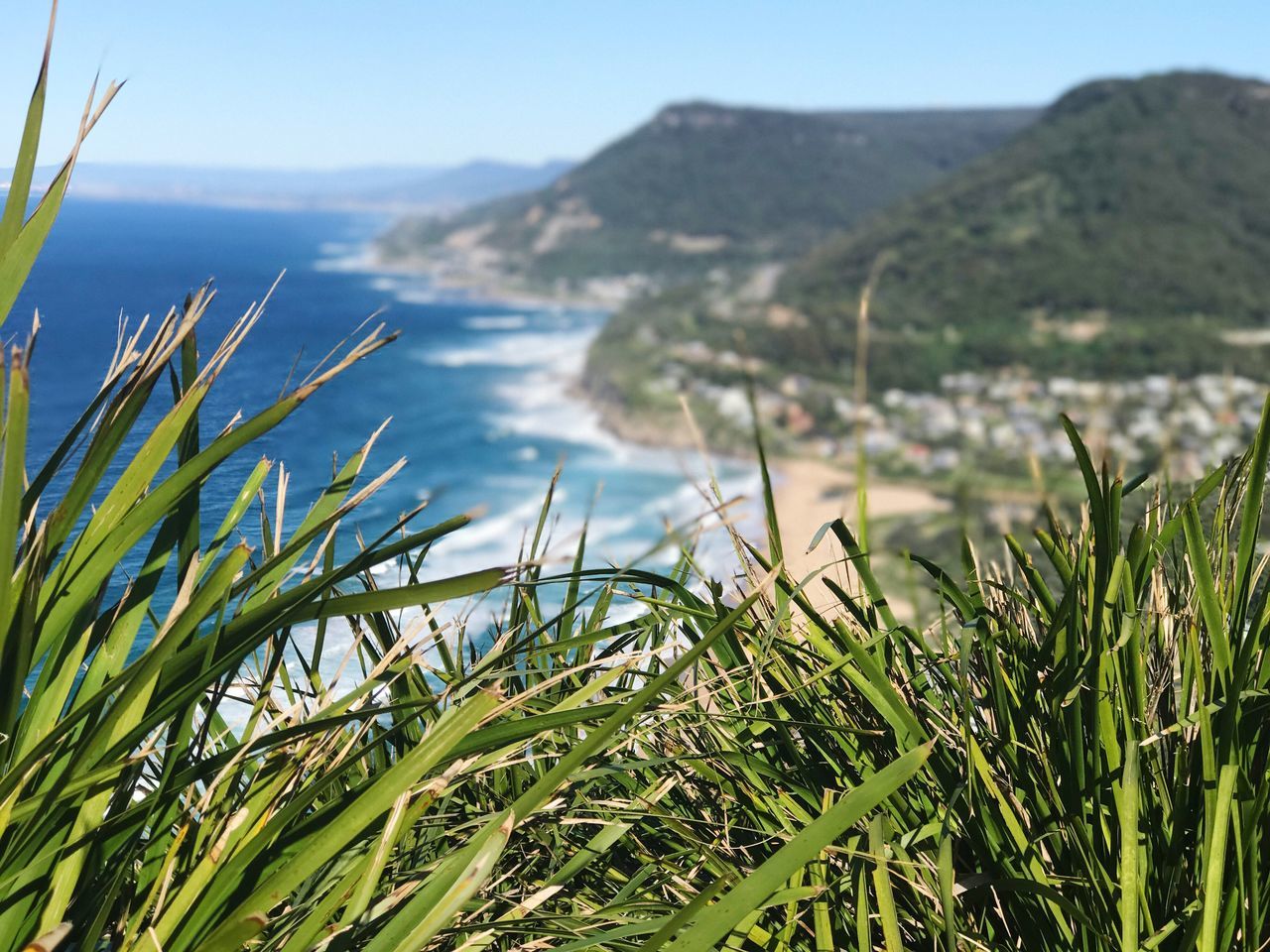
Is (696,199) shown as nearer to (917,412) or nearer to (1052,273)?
(1052,273)

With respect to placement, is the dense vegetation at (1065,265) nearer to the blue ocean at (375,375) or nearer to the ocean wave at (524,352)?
the ocean wave at (524,352)

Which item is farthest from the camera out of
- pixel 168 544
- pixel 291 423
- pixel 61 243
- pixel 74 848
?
pixel 61 243

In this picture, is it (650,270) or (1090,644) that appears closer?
(1090,644)

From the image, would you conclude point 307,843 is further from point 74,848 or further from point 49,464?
point 49,464

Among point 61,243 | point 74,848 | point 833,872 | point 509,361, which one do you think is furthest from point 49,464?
point 509,361

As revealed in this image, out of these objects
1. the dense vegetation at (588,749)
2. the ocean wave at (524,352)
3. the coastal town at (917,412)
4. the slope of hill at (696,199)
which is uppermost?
the slope of hill at (696,199)

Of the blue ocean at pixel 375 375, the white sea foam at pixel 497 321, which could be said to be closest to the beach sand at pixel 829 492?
the blue ocean at pixel 375 375

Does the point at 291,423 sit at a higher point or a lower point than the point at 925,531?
higher
